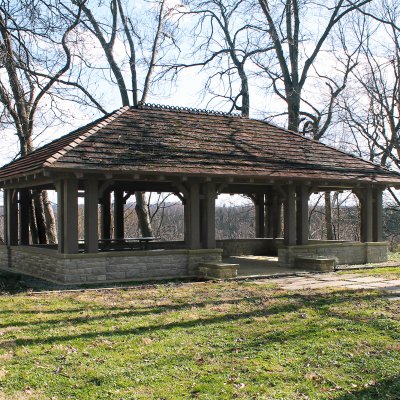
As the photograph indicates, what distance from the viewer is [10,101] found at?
64.7 ft

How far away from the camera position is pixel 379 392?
203 inches

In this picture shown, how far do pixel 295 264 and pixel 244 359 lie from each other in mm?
8929

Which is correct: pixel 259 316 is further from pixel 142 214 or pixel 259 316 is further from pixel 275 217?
pixel 142 214

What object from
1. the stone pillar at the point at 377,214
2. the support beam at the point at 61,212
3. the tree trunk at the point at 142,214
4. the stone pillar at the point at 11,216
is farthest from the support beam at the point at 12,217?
the stone pillar at the point at 377,214

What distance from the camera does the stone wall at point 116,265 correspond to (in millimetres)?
12086

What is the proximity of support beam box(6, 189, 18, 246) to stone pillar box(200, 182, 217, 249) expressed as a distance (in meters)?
5.77

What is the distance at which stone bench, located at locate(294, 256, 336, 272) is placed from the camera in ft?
46.1

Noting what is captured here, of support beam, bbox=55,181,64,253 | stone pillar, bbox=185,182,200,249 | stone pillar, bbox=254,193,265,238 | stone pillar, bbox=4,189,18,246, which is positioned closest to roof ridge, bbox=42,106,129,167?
support beam, bbox=55,181,64,253

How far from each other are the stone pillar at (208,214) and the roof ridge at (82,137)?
121 inches

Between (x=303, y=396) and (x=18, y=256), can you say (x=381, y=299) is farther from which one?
(x=18, y=256)

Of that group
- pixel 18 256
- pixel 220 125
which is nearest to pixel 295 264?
pixel 220 125

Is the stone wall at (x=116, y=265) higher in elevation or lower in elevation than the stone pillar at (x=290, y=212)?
lower

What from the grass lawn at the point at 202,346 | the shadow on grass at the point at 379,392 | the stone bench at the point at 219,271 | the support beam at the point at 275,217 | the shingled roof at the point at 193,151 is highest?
the shingled roof at the point at 193,151

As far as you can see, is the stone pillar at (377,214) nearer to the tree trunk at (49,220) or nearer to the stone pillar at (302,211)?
the stone pillar at (302,211)
